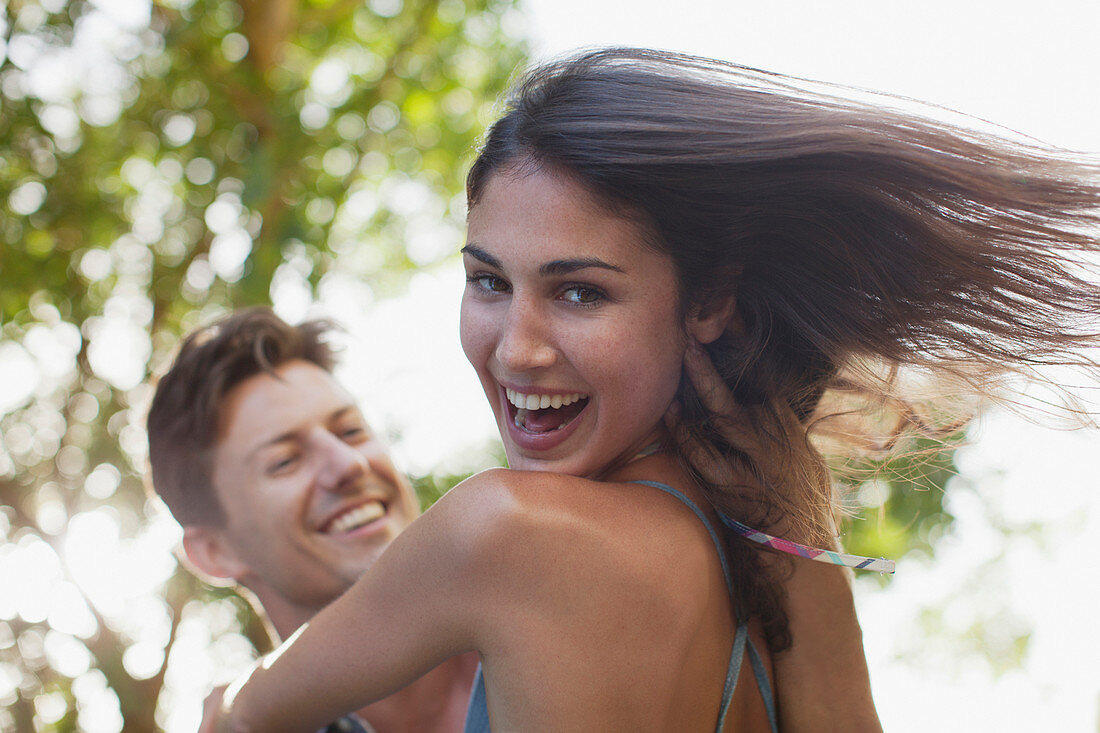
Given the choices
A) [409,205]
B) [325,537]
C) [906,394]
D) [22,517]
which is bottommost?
[22,517]

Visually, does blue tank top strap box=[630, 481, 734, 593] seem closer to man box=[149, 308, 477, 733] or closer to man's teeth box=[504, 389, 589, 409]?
man's teeth box=[504, 389, 589, 409]

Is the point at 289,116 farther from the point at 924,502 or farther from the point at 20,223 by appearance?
the point at 924,502

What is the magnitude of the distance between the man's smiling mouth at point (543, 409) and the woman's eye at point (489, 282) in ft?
0.59

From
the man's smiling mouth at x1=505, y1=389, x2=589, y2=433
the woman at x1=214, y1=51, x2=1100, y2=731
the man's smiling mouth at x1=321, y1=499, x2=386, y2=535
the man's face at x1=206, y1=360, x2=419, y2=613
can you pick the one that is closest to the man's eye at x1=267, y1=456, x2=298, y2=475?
the man's face at x1=206, y1=360, x2=419, y2=613

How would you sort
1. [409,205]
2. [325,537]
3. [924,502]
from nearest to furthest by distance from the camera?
1. [325,537]
2. [924,502]
3. [409,205]

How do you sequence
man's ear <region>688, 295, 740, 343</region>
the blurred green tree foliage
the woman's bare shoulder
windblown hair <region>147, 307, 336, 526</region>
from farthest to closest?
the blurred green tree foliage
windblown hair <region>147, 307, 336, 526</region>
man's ear <region>688, 295, 740, 343</region>
the woman's bare shoulder

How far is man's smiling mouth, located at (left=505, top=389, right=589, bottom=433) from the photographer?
1.62 metres

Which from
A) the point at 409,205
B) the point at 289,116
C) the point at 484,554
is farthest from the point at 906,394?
the point at 409,205

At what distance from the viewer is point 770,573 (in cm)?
173

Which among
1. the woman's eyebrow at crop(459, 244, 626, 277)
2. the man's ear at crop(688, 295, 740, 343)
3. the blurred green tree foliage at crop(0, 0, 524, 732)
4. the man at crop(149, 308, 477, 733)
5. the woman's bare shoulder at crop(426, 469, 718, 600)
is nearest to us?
the woman's bare shoulder at crop(426, 469, 718, 600)

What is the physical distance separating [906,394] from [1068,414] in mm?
293

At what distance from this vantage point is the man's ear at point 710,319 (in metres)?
1.62

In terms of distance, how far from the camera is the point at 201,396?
2838 millimetres

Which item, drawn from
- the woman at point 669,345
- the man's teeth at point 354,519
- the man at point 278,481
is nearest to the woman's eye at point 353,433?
the man at point 278,481
